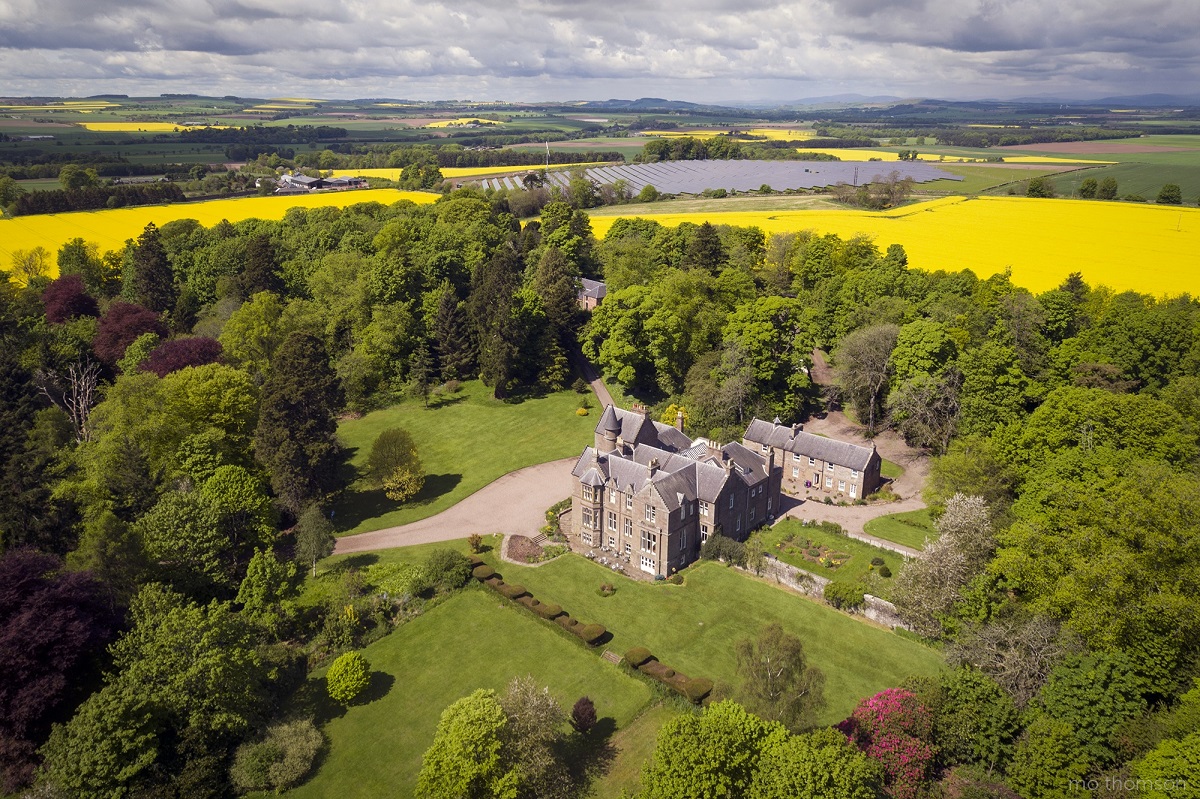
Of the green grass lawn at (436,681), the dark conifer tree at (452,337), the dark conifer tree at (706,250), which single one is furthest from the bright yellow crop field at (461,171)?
the green grass lawn at (436,681)

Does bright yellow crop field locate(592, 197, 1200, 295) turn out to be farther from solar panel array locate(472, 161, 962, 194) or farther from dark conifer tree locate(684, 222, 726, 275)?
solar panel array locate(472, 161, 962, 194)

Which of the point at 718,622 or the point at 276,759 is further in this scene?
the point at 718,622

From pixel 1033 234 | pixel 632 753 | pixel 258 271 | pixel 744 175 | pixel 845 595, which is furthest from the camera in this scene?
pixel 744 175

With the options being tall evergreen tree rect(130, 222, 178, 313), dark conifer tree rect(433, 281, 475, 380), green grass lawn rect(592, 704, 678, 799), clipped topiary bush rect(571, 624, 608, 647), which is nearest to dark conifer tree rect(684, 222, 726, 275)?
dark conifer tree rect(433, 281, 475, 380)

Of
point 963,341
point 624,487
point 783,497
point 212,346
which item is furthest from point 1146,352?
point 212,346

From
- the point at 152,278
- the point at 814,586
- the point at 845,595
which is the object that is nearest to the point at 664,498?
the point at 814,586

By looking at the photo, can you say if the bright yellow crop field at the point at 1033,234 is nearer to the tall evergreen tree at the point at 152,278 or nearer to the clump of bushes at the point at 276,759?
the tall evergreen tree at the point at 152,278

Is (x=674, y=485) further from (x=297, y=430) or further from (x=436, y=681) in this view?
(x=297, y=430)
